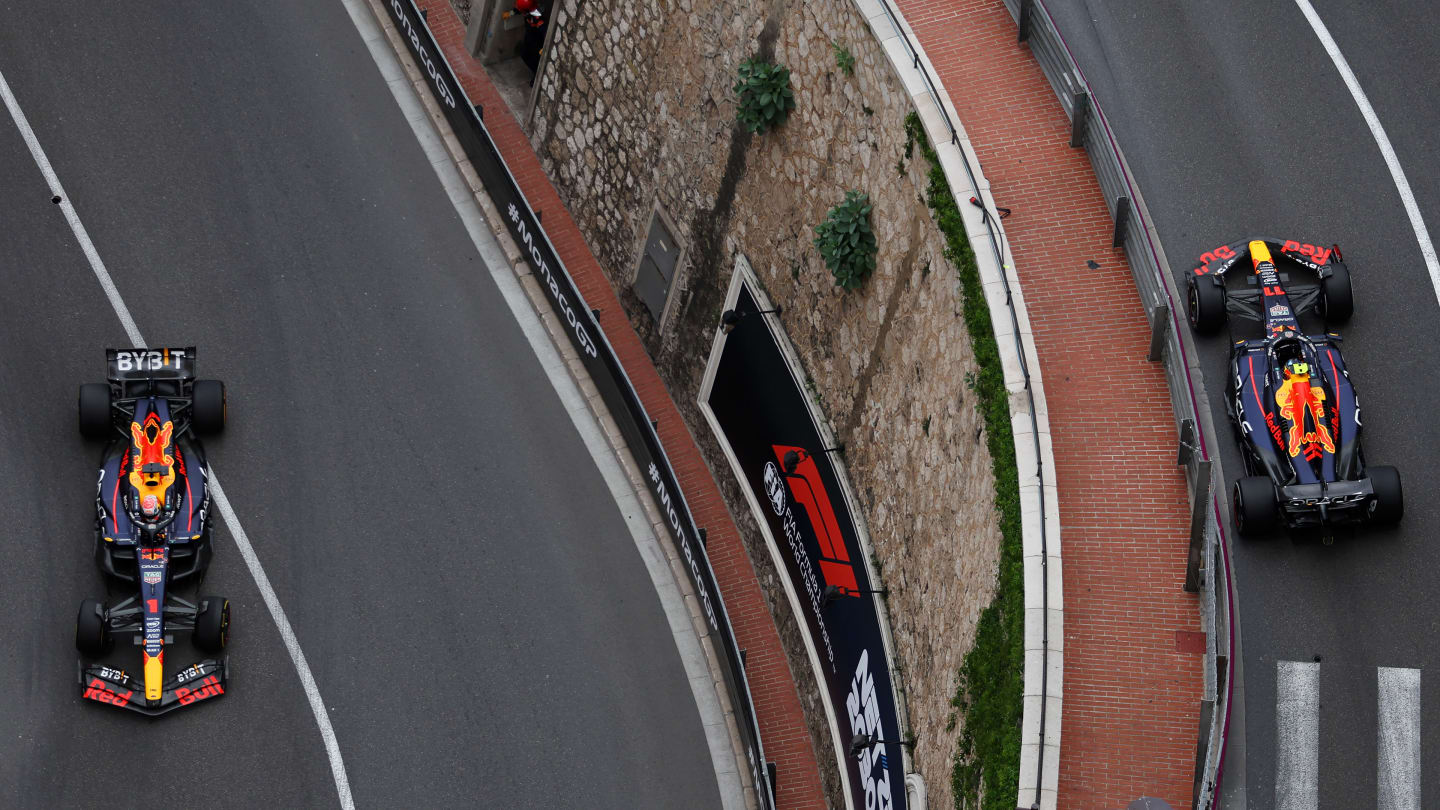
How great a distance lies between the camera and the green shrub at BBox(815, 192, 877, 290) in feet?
85.9

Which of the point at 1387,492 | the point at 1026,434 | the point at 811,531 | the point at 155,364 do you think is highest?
the point at 155,364

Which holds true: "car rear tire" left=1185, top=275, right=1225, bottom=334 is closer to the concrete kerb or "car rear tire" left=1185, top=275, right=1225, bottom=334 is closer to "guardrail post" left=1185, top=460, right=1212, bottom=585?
the concrete kerb

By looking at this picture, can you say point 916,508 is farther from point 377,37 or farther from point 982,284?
point 377,37

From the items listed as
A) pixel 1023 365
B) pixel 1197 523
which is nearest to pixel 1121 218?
pixel 1023 365

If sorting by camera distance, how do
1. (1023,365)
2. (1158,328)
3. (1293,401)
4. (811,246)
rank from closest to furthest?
(1293,401) < (1158,328) < (1023,365) < (811,246)

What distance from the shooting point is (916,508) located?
25.2 metres

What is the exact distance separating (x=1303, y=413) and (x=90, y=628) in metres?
18.3

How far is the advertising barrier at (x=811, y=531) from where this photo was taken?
25984mm

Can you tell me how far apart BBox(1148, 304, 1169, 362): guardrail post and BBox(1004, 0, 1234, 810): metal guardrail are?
0.01 meters

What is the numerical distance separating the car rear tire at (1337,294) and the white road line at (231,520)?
16.2 meters

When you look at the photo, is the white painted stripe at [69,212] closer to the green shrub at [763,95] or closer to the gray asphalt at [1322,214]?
the green shrub at [763,95]

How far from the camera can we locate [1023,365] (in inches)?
904

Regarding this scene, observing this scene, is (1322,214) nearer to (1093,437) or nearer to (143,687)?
(1093,437)

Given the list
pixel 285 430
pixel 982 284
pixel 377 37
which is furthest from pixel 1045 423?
pixel 377 37
